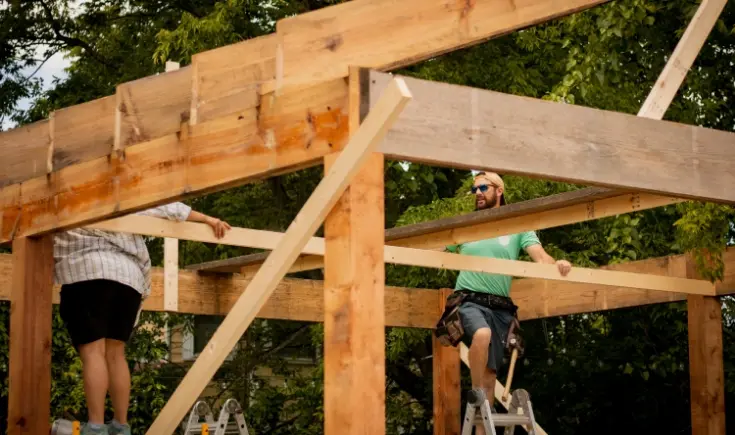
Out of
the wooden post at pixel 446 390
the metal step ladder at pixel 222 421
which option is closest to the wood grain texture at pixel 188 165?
the metal step ladder at pixel 222 421

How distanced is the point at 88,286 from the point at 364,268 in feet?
6.36

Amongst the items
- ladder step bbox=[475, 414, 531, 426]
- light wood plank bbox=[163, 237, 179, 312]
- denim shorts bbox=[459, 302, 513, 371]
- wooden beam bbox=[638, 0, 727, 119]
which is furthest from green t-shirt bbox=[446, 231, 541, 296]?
wooden beam bbox=[638, 0, 727, 119]

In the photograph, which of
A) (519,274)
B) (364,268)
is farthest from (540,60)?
(364,268)

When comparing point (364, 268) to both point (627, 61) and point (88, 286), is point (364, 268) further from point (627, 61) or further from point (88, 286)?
point (627, 61)

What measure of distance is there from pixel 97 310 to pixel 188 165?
1099mm

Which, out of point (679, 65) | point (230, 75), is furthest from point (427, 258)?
point (230, 75)

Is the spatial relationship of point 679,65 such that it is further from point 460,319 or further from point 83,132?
point 83,132

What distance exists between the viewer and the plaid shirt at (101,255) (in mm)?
5930

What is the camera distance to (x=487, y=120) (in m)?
4.89

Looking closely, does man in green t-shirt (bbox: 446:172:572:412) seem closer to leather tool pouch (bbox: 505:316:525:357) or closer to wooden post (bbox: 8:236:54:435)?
leather tool pouch (bbox: 505:316:525:357)

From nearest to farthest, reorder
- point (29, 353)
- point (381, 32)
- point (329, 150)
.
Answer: point (329, 150) → point (381, 32) → point (29, 353)

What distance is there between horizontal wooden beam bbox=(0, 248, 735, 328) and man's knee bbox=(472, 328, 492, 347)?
1.85 meters

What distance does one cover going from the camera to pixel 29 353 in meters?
5.56

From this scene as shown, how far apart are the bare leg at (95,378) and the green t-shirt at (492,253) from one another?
94.5 inches
